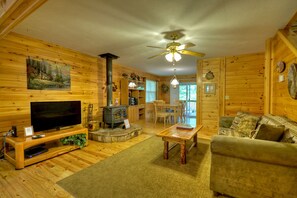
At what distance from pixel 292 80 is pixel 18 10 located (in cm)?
377

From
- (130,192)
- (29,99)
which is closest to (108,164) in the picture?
(130,192)

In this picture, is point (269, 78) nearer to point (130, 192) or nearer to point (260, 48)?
point (260, 48)

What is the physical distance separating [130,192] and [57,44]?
3.57 meters

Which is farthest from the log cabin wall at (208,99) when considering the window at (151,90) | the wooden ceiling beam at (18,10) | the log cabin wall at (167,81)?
the wooden ceiling beam at (18,10)

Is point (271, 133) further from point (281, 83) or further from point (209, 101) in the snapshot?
point (209, 101)

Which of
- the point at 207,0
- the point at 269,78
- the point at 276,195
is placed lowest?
the point at 276,195

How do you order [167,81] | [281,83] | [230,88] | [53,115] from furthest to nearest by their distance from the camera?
[167,81] < [230,88] < [53,115] < [281,83]

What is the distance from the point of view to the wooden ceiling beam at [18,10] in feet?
4.76

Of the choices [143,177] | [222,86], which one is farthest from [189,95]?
[143,177]

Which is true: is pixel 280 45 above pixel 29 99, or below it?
above

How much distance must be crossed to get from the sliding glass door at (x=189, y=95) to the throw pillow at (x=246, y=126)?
5.69 m

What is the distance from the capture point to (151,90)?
837 centimetres

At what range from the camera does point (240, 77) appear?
14.2 feet

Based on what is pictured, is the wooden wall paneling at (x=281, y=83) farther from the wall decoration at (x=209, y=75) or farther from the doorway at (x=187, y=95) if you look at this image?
the doorway at (x=187, y=95)
